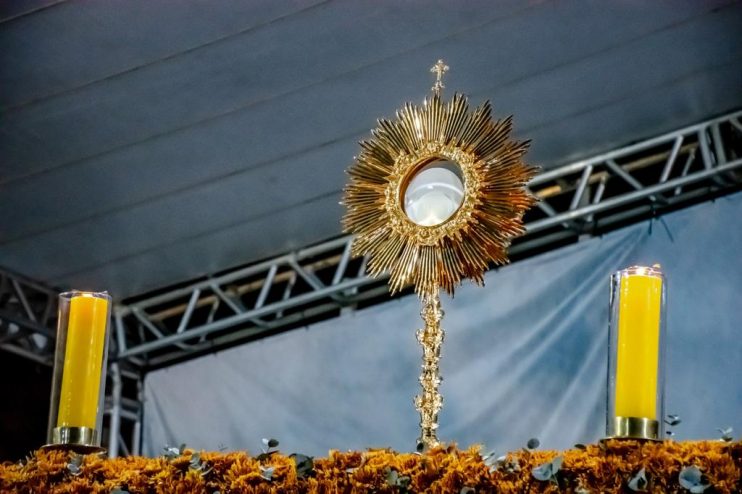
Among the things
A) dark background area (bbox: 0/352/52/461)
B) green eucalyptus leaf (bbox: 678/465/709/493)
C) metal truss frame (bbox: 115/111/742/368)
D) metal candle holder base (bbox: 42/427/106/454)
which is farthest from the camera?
dark background area (bbox: 0/352/52/461)

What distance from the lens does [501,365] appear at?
218 inches

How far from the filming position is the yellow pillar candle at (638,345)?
1899mm

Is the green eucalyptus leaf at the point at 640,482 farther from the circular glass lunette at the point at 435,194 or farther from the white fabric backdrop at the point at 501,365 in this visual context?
the white fabric backdrop at the point at 501,365

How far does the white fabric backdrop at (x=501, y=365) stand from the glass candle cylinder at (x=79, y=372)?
10.2 feet

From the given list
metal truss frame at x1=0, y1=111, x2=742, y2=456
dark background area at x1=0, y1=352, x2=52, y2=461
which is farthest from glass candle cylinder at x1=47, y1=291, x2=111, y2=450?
dark background area at x1=0, y1=352, x2=52, y2=461

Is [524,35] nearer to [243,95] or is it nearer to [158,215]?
[243,95]

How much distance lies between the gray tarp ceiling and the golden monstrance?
2.04 m

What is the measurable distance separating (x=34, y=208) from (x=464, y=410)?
75.7 inches

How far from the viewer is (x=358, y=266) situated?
601 centimetres

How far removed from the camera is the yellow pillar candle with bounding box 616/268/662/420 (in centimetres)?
190

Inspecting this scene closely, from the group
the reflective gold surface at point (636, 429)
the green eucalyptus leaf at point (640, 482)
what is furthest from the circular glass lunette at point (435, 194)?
the green eucalyptus leaf at point (640, 482)

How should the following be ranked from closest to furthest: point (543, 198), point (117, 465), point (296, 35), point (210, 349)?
point (117, 465) < point (296, 35) < point (543, 198) < point (210, 349)

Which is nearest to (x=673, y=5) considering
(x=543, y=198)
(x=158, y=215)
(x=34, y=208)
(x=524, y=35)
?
(x=524, y=35)

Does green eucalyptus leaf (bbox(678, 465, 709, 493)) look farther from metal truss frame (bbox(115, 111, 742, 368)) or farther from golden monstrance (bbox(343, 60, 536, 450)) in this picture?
metal truss frame (bbox(115, 111, 742, 368))
